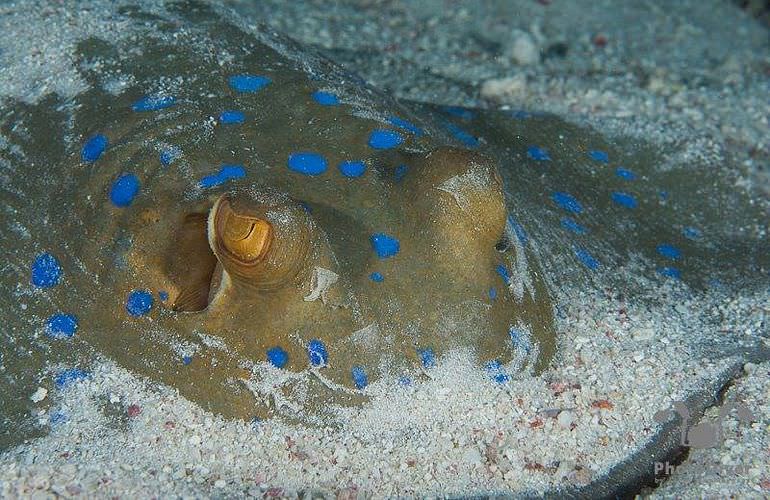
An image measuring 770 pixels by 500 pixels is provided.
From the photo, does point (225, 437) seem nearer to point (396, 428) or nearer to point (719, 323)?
point (396, 428)

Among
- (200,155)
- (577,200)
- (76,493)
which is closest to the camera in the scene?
(76,493)

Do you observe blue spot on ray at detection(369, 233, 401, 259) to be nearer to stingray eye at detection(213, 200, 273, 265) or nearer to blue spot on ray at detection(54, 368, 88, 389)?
stingray eye at detection(213, 200, 273, 265)

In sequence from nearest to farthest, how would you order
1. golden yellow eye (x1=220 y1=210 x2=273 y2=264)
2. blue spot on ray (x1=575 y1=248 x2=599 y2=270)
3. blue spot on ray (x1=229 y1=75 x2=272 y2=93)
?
golden yellow eye (x1=220 y1=210 x2=273 y2=264) → blue spot on ray (x1=229 y1=75 x2=272 y2=93) → blue spot on ray (x1=575 y1=248 x2=599 y2=270)

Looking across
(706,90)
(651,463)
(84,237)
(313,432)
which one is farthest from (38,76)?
(706,90)

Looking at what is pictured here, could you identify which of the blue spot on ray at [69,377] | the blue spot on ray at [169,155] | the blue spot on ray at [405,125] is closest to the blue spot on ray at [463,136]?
the blue spot on ray at [405,125]

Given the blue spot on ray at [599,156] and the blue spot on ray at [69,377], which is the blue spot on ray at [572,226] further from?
the blue spot on ray at [69,377]

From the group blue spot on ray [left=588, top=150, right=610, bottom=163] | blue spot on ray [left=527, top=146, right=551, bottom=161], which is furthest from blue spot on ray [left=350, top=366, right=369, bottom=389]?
blue spot on ray [left=588, top=150, right=610, bottom=163]
